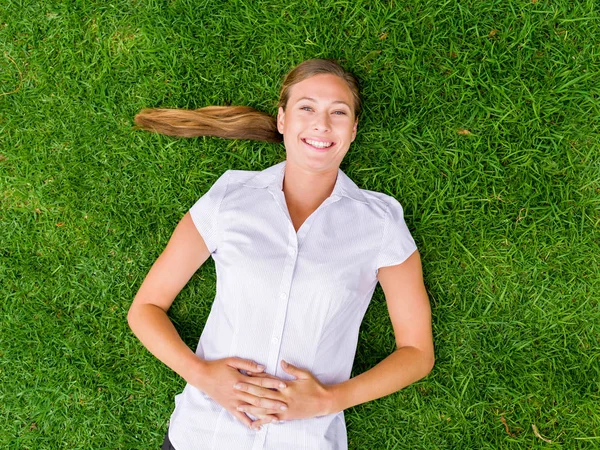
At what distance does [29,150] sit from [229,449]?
248 centimetres

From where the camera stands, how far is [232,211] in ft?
8.79

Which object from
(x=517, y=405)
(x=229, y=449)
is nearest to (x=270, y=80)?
(x=229, y=449)

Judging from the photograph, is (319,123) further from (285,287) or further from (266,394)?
(266,394)

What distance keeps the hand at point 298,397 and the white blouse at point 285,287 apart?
0.07 m

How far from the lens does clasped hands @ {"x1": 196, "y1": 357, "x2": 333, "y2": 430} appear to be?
248 centimetres

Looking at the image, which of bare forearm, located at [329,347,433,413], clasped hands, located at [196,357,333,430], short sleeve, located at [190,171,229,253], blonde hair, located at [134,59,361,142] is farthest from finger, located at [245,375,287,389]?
blonde hair, located at [134,59,361,142]

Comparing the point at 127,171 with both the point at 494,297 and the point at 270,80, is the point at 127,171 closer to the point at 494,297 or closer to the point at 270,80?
the point at 270,80

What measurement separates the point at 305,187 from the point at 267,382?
3.70ft

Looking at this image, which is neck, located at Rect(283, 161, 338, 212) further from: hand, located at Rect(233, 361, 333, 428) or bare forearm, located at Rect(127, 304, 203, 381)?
bare forearm, located at Rect(127, 304, 203, 381)

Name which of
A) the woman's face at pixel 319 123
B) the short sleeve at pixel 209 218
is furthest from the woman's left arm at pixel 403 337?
the short sleeve at pixel 209 218

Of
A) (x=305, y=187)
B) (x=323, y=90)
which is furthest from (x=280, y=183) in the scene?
(x=323, y=90)

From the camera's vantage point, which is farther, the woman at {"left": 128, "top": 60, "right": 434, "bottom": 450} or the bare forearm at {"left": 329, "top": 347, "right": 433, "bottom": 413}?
the bare forearm at {"left": 329, "top": 347, "right": 433, "bottom": 413}

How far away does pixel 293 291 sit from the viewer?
2479 mm

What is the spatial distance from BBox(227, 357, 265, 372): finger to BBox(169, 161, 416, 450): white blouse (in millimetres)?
38
